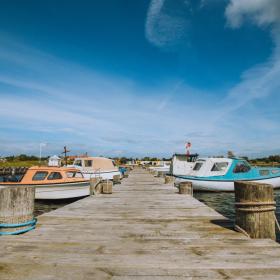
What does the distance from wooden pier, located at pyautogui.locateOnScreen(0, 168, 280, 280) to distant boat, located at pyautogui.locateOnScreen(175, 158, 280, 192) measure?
1446cm

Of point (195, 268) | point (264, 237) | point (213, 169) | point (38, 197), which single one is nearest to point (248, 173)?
point (213, 169)

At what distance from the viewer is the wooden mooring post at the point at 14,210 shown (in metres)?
4.32

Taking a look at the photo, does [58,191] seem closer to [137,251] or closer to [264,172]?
[137,251]

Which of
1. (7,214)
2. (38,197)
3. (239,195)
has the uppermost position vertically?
(239,195)

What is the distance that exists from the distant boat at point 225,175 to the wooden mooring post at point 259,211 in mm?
15748

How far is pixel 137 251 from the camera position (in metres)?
3.65

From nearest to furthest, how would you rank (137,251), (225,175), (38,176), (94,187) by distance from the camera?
(137,251), (94,187), (38,176), (225,175)

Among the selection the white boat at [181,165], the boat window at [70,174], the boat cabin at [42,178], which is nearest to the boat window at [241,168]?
the white boat at [181,165]

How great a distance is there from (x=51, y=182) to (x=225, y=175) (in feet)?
43.3

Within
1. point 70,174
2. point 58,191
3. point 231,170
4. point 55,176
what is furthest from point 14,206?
point 231,170

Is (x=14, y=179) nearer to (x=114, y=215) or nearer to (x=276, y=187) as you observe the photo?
(x=114, y=215)

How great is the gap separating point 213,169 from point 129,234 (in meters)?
16.8

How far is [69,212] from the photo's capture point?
268 inches

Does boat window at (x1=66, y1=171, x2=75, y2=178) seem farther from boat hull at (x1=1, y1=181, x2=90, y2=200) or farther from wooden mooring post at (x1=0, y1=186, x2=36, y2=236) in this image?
wooden mooring post at (x1=0, y1=186, x2=36, y2=236)
